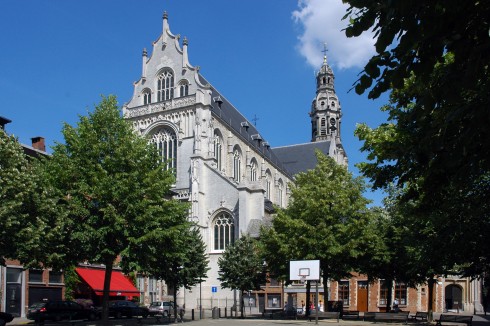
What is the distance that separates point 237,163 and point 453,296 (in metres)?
28.6

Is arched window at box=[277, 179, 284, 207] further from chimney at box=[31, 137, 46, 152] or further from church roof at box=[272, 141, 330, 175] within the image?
chimney at box=[31, 137, 46, 152]

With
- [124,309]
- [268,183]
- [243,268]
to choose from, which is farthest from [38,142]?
[268,183]

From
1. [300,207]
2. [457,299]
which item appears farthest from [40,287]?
[457,299]


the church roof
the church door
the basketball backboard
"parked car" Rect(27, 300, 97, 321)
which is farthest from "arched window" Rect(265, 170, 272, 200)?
"parked car" Rect(27, 300, 97, 321)

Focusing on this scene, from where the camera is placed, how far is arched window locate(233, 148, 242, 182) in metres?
67.9

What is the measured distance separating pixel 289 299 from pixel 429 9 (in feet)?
180

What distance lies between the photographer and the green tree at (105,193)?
2728 centimetres

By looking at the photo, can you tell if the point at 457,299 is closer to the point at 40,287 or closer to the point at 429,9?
the point at 40,287

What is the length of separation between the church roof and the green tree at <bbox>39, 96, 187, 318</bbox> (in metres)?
60.5

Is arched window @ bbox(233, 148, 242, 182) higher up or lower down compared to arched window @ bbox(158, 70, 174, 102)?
lower down

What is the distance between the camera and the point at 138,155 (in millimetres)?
29203

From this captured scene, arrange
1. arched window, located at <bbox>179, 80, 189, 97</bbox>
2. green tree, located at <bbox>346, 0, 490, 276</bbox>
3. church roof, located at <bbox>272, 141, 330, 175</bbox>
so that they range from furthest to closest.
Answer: church roof, located at <bbox>272, 141, 330, 175</bbox> < arched window, located at <bbox>179, 80, 189, 97</bbox> < green tree, located at <bbox>346, 0, 490, 276</bbox>

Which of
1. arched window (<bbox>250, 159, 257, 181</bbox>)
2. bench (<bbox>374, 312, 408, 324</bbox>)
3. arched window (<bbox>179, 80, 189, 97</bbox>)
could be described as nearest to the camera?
bench (<bbox>374, 312, 408, 324</bbox>)

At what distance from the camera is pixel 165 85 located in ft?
214
